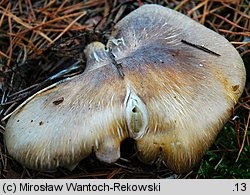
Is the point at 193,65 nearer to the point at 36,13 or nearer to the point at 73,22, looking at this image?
the point at 73,22

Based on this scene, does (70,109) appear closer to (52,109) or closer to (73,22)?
(52,109)

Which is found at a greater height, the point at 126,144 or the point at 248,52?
the point at 248,52

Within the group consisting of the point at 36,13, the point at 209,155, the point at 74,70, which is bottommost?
the point at 209,155

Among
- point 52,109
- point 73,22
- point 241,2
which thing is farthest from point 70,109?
point 241,2

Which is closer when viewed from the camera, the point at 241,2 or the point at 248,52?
the point at 248,52
